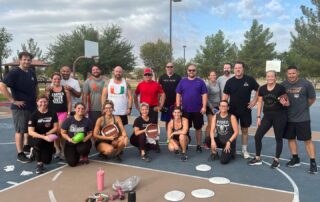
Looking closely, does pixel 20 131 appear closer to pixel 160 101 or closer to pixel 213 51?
pixel 160 101

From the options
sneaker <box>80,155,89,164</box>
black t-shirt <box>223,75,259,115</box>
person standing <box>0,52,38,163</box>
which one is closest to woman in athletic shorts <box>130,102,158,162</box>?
sneaker <box>80,155,89,164</box>

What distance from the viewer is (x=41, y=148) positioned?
5.87 meters

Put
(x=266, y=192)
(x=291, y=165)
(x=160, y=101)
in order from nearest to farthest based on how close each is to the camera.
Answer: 1. (x=266, y=192)
2. (x=291, y=165)
3. (x=160, y=101)

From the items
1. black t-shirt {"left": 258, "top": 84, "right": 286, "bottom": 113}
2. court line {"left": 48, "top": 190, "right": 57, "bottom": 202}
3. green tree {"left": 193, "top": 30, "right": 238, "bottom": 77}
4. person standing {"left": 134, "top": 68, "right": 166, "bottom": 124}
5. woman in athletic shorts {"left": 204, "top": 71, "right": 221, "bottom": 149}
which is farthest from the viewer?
green tree {"left": 193, "top": 30, "right": 238, "bottom": 77}

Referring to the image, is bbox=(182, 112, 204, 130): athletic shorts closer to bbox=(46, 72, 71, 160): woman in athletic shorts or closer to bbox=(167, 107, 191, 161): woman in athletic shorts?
bbox=(167, 107, 191, 161): woman in athletic shorts

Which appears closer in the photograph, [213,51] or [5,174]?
[5,174]

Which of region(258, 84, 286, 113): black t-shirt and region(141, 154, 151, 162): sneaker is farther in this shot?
region(141, 154, 151, 162): sneaker

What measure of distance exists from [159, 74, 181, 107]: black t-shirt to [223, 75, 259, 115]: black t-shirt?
1.44 m

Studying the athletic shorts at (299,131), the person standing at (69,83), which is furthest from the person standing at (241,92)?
the person standing at (69,83)

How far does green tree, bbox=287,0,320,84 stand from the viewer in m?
38.1

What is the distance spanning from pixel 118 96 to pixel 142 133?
3.15 feet

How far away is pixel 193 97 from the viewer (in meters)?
6.93

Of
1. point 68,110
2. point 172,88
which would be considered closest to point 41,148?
point 68,110

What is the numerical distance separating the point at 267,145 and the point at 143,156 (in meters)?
3.21
